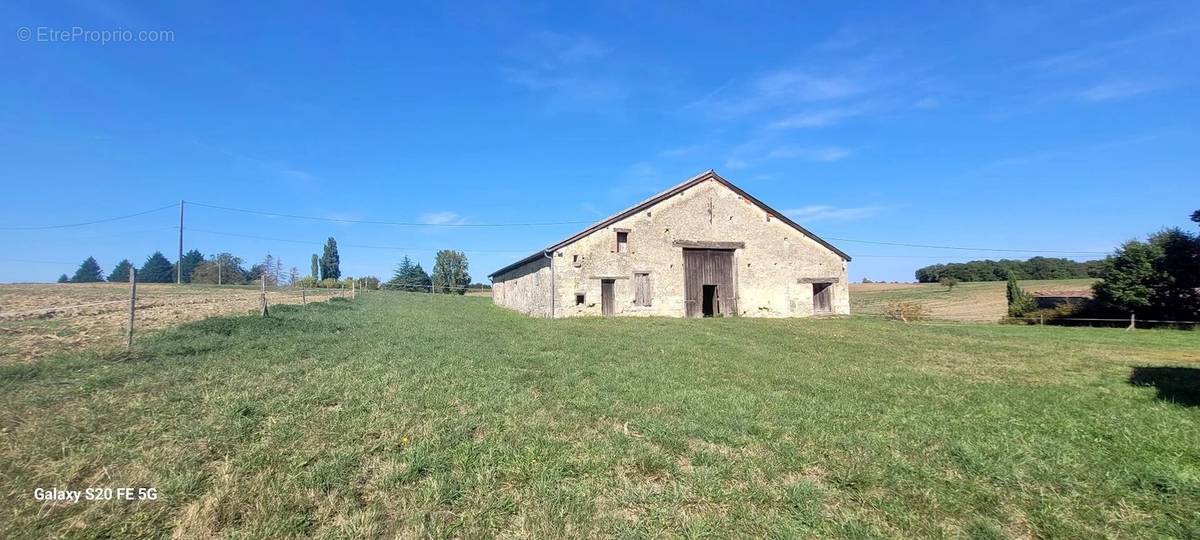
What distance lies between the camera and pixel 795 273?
85.8 feet

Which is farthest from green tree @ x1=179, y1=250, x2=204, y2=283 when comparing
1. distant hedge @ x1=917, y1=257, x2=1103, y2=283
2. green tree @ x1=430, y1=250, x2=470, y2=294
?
distant hedge @ x1=917, y1=257, x2=1103, y2=283

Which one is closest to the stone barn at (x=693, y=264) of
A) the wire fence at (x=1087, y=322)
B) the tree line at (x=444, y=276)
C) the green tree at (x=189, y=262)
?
the wire fence at (x=1087, y=322)

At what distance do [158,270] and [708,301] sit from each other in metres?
107

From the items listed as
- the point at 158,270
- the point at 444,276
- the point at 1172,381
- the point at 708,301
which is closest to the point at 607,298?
the point at 708,301

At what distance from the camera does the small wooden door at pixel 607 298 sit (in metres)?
22.8

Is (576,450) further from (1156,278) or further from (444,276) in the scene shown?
(444,276)

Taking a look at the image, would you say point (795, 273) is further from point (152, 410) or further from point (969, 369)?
point (152, 410)

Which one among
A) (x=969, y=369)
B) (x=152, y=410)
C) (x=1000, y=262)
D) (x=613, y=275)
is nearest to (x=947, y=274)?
(x=1000, y=262)

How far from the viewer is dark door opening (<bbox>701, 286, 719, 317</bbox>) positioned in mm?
24938

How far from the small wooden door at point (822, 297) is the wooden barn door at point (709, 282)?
16.6 feet

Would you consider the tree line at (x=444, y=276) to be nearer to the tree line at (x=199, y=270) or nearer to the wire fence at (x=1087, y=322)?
the tree line at (x=199, y=270)

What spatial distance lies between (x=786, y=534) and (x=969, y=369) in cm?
948

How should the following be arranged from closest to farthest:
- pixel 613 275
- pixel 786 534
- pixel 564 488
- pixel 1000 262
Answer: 1. pixel 786 534
2. pixel 564 488
3. pixel 613 275
4. pixel 1000 262

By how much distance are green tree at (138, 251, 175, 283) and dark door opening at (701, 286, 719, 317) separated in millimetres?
102512
